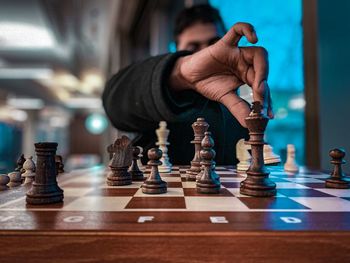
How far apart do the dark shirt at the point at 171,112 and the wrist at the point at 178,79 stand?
18 mm

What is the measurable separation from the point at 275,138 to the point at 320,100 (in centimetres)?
26

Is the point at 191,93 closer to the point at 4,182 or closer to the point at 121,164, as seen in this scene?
the point at 121,164

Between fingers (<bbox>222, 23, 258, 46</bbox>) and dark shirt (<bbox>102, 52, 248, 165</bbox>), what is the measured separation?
8.4 inches

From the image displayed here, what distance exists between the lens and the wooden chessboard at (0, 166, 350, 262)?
31 cm

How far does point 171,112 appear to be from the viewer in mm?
1039

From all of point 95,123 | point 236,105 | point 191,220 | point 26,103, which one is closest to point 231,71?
point 236,105

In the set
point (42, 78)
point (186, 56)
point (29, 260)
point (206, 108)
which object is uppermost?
point (42, 78)

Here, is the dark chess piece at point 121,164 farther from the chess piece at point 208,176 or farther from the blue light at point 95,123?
the blue light at point 95,123

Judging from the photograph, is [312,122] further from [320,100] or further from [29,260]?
[29,260]

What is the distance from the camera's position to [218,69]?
0.87 m

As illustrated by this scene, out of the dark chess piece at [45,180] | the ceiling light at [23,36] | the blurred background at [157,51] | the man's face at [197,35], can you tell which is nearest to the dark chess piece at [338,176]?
the blurred background at [157,51]

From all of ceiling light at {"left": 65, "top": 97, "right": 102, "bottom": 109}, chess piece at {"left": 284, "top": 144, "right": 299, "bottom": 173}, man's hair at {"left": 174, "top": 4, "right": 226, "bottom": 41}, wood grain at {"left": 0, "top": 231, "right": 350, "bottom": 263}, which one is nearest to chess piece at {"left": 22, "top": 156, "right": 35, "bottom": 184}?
wood grain at {"left": 0, "top": 231, "right": 350, "bottom": 263}

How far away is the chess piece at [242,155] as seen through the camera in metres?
0.91

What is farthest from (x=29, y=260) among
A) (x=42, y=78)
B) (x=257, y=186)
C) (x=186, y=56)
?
(x=42, y=78)
